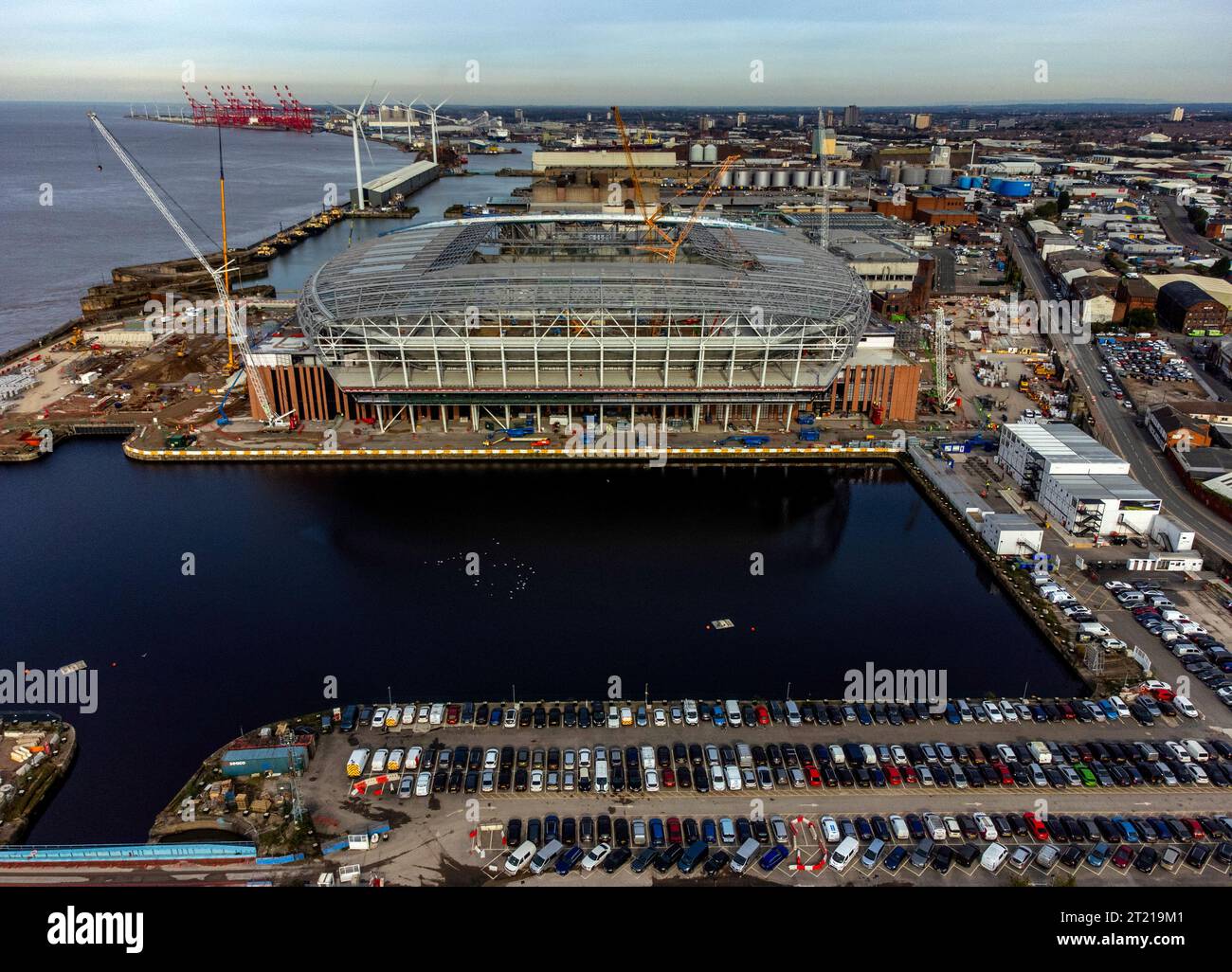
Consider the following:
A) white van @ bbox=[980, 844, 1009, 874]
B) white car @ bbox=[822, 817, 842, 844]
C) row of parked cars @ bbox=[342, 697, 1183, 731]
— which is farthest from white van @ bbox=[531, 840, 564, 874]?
white van @ bbox=[980, 844, 1009, 874]

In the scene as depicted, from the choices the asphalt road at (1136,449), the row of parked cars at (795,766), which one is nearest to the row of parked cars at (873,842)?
the row of parked cars at (795,766)

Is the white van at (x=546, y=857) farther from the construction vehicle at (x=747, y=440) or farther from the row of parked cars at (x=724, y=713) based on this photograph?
the construction vehicle at (x=747, y=440)

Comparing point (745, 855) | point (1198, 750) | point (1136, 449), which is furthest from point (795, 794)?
point (1136, 449)

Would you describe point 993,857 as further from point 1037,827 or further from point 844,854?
point 844,854

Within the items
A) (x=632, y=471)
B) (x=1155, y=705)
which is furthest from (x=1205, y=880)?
(x=632, y=471)
